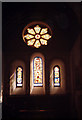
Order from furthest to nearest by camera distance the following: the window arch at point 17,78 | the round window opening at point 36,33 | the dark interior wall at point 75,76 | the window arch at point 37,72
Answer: the round window opening at point 36,33
the window arch at point 37,72
the window arch at point 17,78
the dark interior wall at point 75,76

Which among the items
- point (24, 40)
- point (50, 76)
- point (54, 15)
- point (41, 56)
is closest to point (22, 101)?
point (50, 76)

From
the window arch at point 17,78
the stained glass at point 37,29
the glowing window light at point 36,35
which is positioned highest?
the stained glass at point 37,29

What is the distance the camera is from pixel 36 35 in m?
6.98

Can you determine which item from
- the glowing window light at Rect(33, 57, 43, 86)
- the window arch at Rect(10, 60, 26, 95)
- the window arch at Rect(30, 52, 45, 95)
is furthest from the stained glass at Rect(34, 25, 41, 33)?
the window arch at Rect(10, 60, 26, 95)

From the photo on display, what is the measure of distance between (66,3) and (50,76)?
132 inches

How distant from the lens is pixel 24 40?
22.5ft

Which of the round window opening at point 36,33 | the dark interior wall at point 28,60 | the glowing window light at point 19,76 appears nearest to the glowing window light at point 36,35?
the round window opening at point 36,33

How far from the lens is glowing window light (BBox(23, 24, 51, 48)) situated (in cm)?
689

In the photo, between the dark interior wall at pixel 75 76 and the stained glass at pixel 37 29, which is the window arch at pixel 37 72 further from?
the dark interior wall at pixel 75 76

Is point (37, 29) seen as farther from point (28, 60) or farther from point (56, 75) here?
point (56, 75)

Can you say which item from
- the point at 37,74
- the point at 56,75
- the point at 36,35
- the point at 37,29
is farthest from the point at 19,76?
the point at 37,29

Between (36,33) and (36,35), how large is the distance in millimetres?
91

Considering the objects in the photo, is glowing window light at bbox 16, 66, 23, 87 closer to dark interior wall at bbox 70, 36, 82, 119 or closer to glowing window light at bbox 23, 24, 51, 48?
glowing window light at bbox 23, 24, 51, 48

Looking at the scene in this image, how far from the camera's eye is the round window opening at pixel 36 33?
6879mm
